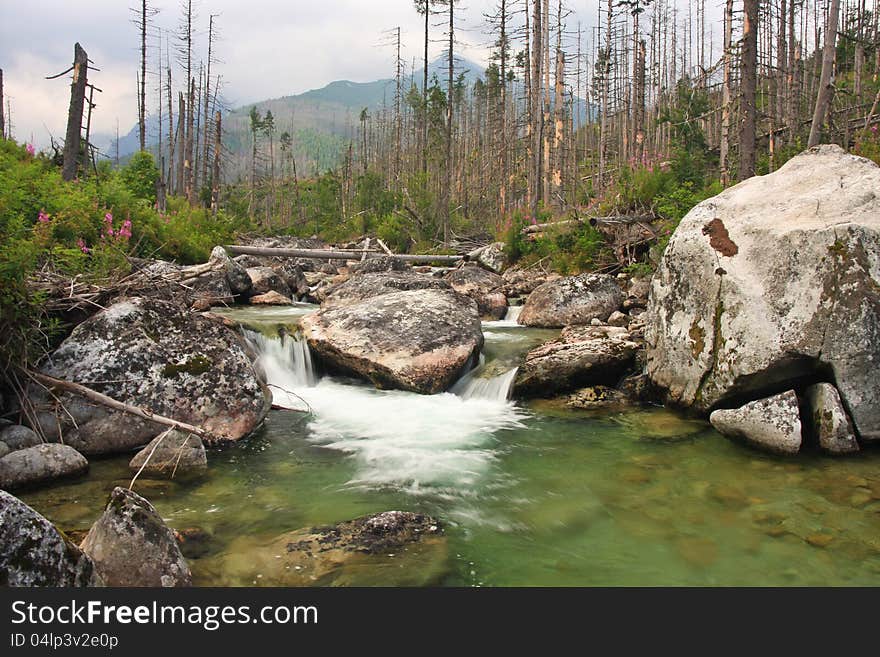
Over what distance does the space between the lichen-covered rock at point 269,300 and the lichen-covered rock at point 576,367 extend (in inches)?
312

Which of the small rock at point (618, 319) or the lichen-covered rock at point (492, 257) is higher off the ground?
the lichen-covered rock at point (492, 257)

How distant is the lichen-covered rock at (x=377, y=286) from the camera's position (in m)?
9.83

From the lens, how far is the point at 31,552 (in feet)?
8.06

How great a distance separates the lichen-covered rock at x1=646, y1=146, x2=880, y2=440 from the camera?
515 cm

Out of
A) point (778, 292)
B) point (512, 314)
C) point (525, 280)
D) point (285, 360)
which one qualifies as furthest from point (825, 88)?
point (285, 360)

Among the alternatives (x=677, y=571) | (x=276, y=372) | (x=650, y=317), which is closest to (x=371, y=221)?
(x=276, y=372)

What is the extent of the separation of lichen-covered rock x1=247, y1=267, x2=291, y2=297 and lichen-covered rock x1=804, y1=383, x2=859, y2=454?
12381mm

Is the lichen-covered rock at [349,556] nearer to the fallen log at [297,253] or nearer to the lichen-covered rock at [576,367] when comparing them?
the lichen-covered rock at [576,367]

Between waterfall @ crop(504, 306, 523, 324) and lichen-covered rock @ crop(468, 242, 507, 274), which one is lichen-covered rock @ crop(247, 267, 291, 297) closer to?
lichen-covered rock @ crop(468, 242, 507, 274)

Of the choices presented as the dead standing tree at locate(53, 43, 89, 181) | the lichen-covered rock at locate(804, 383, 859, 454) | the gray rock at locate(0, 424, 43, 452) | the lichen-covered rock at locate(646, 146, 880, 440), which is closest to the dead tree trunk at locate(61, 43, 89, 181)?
the dead standing tree at locate(53, 43, 89, 181)

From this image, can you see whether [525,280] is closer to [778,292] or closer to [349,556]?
[778,292]

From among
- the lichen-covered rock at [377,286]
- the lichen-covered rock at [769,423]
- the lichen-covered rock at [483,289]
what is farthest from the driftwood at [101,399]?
the lichen-covered rock at [483,289]

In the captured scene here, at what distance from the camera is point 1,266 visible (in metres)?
4.77
